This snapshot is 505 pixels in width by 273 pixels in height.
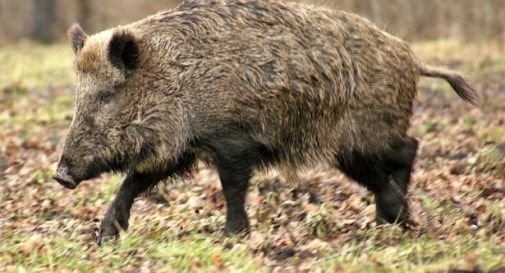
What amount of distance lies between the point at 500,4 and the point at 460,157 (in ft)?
35.7

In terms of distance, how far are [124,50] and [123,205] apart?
110cm

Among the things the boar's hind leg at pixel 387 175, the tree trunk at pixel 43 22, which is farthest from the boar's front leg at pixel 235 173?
the tree trunk at pixel 43 22

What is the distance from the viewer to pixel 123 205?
7.29 metres

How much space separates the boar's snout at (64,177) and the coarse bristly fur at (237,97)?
22 mm

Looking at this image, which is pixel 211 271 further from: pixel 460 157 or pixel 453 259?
pixel 460 157

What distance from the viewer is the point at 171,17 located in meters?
7.41

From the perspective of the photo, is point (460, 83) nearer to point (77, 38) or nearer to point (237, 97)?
point (237, 97)

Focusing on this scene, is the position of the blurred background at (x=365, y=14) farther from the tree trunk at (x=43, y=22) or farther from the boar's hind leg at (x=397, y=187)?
the boar's hind leg at (x=397, y=187)

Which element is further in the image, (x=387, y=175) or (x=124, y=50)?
(x=387, y=175)

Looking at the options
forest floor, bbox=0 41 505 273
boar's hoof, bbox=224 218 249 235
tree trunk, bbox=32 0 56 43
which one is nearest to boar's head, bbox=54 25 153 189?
forest floor, bbox=0 41 505 273

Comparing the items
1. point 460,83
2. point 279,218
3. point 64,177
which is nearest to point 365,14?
point 460,83

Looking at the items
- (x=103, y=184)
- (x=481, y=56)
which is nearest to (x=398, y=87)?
(x=103, y=184)

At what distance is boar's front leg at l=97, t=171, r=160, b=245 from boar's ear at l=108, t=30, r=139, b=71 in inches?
31.6

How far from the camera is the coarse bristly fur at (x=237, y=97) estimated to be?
23.0 ft
